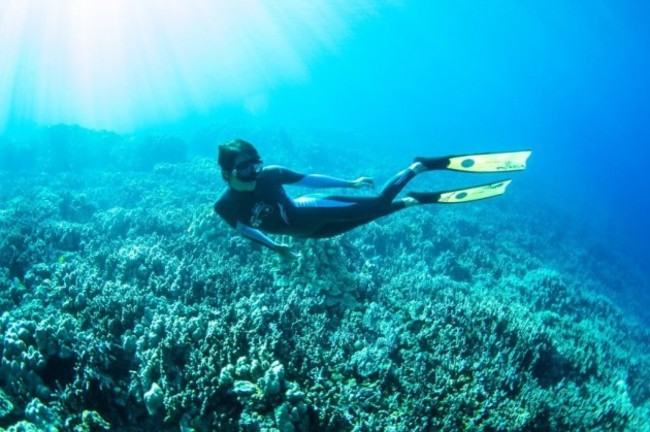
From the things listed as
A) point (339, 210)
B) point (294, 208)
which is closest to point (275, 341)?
point (294, 208)

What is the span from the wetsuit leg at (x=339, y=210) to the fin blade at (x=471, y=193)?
2.40 feet

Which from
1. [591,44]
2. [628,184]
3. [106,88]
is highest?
[591,44]

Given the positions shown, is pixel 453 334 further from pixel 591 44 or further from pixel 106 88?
pixel 591 44

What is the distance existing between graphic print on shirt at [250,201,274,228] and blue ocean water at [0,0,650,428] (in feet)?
9.68

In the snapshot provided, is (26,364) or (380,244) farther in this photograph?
(380,244)

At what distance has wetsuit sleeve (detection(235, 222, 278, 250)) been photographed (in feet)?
15.2

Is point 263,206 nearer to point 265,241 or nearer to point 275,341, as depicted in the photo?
point 265,241

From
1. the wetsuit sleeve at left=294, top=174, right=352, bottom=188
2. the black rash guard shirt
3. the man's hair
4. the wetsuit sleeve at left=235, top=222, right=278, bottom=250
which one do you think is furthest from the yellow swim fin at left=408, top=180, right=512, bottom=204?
the man's hair

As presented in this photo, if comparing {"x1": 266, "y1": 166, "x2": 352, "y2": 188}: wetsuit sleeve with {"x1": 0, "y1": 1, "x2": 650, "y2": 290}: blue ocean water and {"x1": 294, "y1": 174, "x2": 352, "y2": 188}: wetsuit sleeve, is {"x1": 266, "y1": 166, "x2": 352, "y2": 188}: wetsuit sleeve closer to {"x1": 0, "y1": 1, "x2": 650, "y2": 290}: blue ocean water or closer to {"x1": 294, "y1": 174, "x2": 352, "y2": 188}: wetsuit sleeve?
{"x1": 294, "y1": 174, "x2": 352, "y2": 188}: wetsuit sleeve

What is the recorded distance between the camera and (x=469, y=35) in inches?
4899

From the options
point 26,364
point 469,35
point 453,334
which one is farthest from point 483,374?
point 469,35

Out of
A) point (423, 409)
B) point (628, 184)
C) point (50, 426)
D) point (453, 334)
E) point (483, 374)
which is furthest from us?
point (628, 184)

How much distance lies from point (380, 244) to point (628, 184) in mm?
73258

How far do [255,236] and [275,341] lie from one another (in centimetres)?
135
